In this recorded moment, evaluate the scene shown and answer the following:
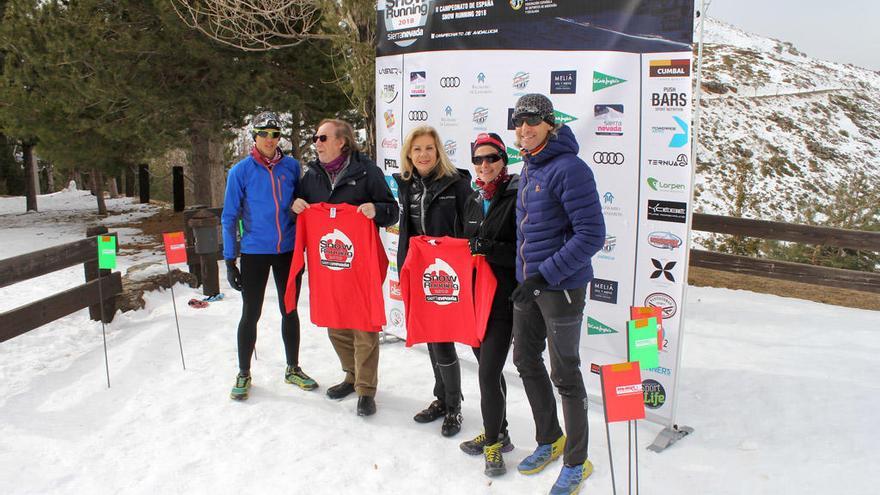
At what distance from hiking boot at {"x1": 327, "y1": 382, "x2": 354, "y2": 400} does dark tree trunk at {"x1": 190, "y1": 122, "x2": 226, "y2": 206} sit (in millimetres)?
8460

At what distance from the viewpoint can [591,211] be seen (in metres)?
2.80

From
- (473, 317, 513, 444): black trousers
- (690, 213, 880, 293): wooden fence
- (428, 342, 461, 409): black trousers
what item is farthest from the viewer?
(690, 213, 880, 293): wooden fence

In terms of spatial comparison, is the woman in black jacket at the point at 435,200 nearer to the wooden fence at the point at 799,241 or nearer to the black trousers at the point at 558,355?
the black trousers at the point at 558,355

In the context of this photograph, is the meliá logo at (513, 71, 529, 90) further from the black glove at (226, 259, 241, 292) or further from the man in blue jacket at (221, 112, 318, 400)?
the black glove at (226, 259, 241, 292)

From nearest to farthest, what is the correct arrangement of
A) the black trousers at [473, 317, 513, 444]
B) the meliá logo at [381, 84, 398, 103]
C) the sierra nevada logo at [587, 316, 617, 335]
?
1. the black trousers at [473, 317, 513, 444]
2. the sierra nevada logo at [587, 316, 617, 335]
3. the meliá logo at [381, 84, 398, 103]

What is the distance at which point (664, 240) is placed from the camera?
146 inches

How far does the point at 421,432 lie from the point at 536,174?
1966mm

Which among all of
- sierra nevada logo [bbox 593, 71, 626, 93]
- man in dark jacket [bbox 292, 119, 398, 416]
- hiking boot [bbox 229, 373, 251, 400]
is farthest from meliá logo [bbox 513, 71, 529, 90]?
hiking boot [bbox 229, 373, 251, 400]

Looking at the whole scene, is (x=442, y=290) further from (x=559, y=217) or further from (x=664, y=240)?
(x=664, y=240)

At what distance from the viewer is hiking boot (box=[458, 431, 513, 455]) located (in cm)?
361

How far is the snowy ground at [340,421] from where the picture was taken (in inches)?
132

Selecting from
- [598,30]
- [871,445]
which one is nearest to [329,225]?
[598,30]

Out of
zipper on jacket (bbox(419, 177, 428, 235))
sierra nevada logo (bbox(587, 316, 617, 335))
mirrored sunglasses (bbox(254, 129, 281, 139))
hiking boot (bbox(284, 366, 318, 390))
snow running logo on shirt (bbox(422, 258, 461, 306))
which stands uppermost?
mirrored sunglasses (bbox(254, 129, 281, 139))

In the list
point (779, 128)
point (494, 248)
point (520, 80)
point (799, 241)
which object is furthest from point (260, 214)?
point (779, 128)
